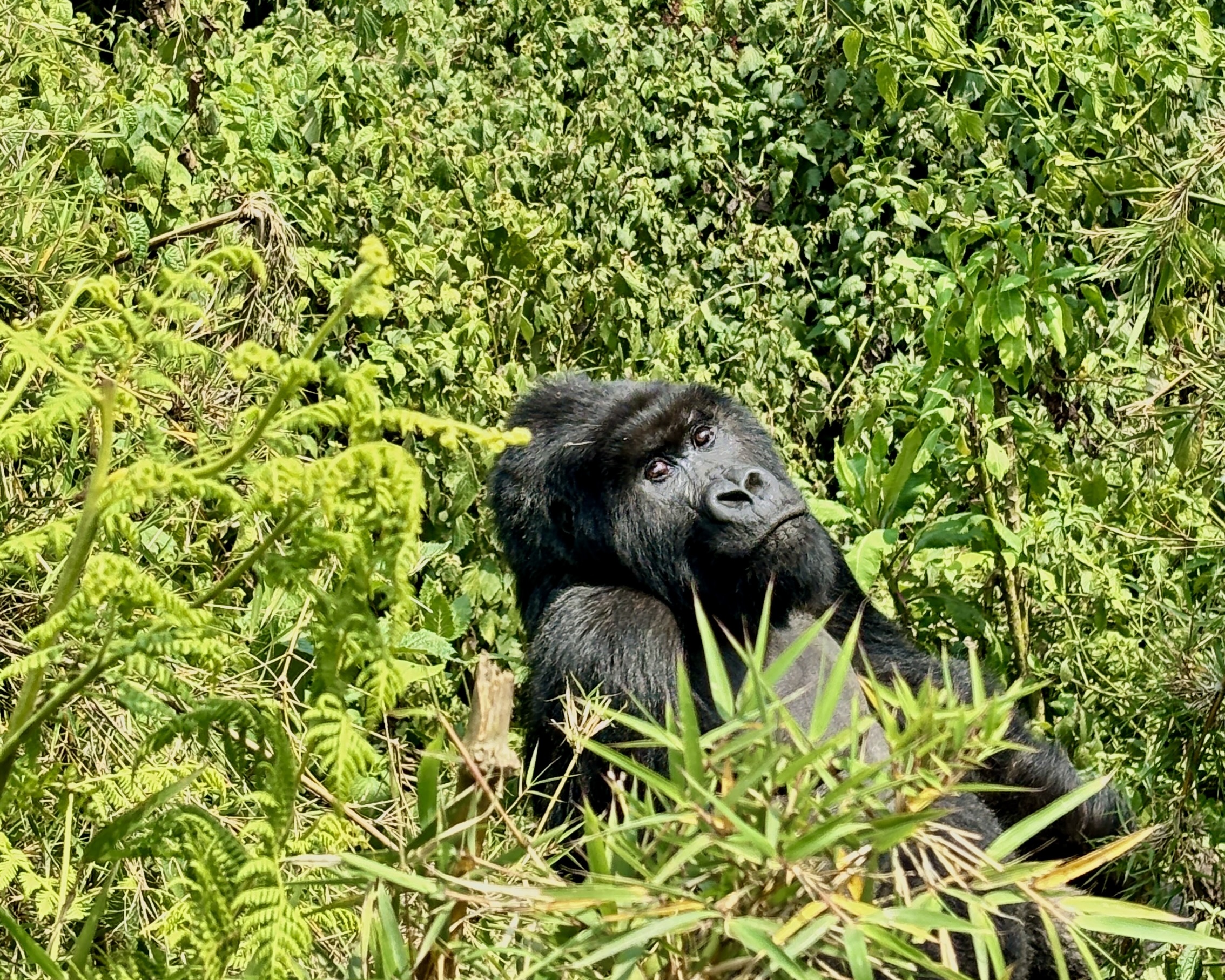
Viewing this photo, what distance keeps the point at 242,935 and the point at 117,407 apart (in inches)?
24.7

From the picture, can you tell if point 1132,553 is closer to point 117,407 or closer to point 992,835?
point 992,835

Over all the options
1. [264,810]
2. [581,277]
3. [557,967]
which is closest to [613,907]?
[557,967]

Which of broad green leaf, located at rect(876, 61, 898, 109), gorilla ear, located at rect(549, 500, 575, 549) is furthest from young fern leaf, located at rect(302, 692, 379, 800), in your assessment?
broad green leaf, located at rect(876, 61, 898, 109)

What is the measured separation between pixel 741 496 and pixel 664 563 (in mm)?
221

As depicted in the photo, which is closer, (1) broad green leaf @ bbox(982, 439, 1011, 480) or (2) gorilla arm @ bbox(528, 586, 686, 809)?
(2) gorilla arm @ bbox(528, 586, 686, 809)

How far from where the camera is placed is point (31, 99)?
4.25 meters

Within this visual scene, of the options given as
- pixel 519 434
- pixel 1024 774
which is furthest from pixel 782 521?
pixel 519 434

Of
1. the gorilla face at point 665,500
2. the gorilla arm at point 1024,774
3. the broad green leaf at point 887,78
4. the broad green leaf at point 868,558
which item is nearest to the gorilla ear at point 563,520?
the gorilla face at point 665,500

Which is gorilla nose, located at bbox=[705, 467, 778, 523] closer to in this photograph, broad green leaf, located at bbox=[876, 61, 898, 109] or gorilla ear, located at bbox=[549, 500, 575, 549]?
gorilla ear, located at bbox=[549, 500, 575, 549]

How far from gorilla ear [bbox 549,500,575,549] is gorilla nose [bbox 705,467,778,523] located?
1.04 ft

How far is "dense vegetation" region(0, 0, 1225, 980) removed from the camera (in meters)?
1.69

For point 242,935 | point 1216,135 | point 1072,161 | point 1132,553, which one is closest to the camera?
point 242,935

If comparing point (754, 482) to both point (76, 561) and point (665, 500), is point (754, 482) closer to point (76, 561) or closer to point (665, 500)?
point (665, 500)

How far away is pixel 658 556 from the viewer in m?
Answer: 3.43
